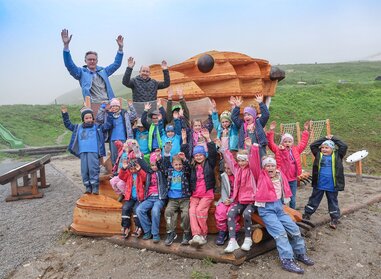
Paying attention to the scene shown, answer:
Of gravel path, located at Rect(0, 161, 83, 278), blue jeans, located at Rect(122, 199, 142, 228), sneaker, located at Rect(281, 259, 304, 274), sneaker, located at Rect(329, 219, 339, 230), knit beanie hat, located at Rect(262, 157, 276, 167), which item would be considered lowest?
gravel path, located at Rect(0, 161, 83, 278)

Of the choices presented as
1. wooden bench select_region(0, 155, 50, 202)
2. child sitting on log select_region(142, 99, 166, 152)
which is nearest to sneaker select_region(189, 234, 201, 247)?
child sitting on log select_region(142, 99, 166, 152)

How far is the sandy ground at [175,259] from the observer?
4.23 m

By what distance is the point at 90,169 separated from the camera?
5656 millimetres

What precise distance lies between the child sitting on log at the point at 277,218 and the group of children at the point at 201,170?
1 cm

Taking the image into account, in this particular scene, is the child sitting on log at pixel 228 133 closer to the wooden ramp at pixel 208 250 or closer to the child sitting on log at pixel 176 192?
the child sitting on log at pixel 176 192

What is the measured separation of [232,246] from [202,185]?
967 mm

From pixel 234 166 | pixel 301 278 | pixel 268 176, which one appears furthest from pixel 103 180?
pixel 301 278

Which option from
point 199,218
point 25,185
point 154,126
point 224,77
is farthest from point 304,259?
point 25,185

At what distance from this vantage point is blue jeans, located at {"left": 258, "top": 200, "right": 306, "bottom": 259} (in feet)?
13.9

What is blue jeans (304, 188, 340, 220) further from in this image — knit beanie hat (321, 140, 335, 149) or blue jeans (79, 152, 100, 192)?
blue jeans (79, 152, 100, 192)

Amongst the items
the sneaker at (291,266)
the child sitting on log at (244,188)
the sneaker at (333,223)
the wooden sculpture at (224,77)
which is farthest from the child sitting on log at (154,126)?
the sneaker at (333,223)

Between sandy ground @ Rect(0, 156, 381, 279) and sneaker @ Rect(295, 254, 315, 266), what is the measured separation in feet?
0.26

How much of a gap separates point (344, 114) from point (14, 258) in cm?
1855

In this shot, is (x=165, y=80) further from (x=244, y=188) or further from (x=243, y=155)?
(x=244, y=188)
